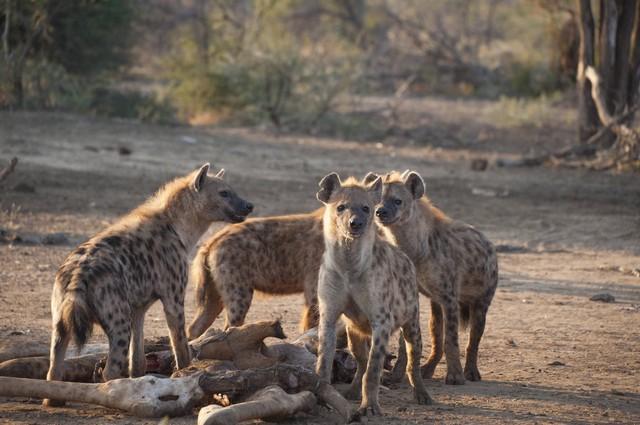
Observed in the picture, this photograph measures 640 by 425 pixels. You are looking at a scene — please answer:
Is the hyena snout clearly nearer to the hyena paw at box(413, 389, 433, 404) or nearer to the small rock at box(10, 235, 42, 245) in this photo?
the hyena paw at box(413, 389, 433, 404)

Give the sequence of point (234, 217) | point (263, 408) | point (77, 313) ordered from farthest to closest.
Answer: point (234, 217) < point (77, 313) < point (263, 408)

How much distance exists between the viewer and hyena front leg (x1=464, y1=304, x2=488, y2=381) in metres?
5.89

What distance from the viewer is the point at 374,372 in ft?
16.4

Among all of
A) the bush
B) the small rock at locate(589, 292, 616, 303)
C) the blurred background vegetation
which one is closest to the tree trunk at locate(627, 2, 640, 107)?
the blurred background vegetation

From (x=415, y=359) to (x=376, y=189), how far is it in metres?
0.81

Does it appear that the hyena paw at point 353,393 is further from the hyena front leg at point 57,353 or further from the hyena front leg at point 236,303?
the hyena front leg at point 57,353

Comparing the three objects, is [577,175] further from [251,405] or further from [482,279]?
[251,405]

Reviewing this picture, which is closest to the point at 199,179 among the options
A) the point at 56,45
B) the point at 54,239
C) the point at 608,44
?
the point at 54,239

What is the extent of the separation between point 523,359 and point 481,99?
1344cm

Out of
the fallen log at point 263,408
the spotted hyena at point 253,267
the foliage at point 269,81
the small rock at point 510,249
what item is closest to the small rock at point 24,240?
the spotted hyena at point 253,267

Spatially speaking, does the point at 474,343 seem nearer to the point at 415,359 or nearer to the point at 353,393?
the point at 415,359

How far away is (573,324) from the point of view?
7.20 meters

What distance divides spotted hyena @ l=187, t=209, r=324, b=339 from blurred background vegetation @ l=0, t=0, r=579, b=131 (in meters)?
8.22

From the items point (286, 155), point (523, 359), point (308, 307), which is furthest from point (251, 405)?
point (286, 155)
